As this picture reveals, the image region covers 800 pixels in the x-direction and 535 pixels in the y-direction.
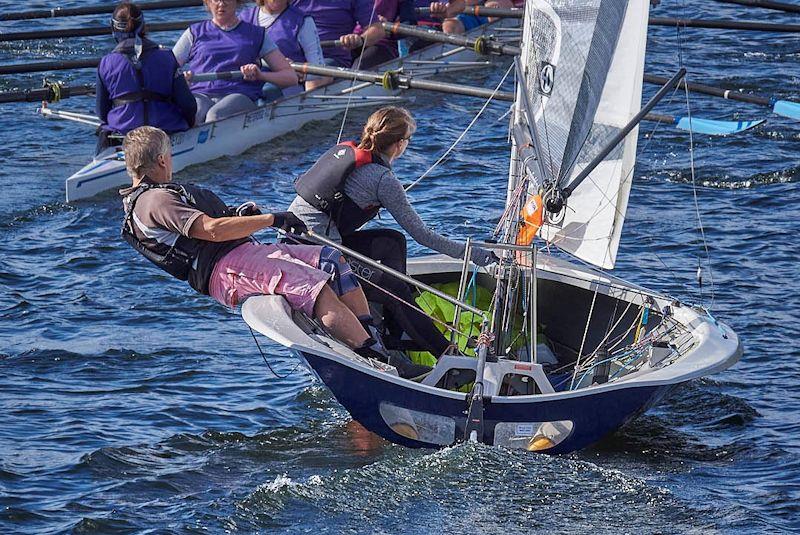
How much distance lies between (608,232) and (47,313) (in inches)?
124

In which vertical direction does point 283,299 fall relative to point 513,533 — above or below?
above

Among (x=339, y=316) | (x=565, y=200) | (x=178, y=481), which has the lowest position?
(x=178, y=481)

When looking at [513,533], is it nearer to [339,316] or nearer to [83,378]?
[339,316]

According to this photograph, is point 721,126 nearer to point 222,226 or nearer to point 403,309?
point 403,309

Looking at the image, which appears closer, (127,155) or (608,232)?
(127,155)

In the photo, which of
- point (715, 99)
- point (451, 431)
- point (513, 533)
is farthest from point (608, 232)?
point (715, 99)

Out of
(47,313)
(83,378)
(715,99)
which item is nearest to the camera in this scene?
(83,378)

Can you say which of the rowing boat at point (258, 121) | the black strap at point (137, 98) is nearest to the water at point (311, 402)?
the rowing boat at point (258, 121)

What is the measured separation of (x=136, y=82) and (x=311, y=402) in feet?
11.4

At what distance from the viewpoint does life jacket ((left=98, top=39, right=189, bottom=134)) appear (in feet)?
29.3

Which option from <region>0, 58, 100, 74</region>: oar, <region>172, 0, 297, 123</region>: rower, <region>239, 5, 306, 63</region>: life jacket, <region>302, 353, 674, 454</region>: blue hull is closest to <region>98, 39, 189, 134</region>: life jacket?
<region>172, 0, 297, 123</region>: rower

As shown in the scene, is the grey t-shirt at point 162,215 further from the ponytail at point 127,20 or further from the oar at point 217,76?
the oar at point 217,76

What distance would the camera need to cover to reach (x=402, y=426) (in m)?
5.47

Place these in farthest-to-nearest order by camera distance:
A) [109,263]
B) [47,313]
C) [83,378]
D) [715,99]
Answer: [715,99] → [109,263] → [47,313] → [83,378]
